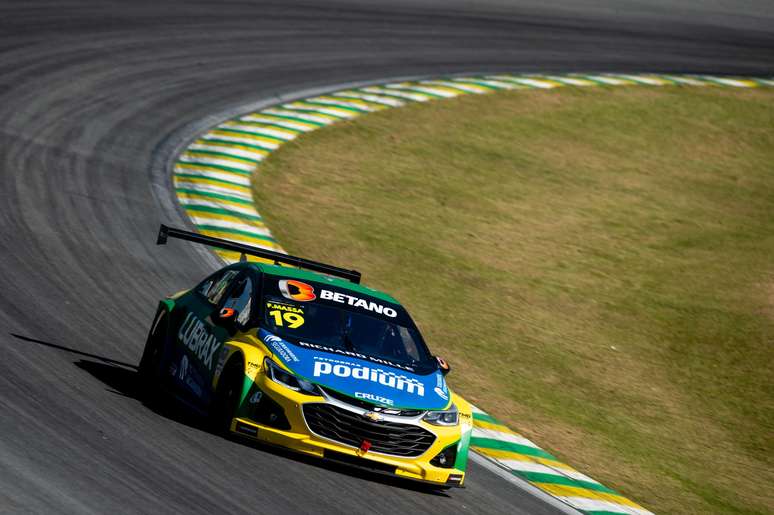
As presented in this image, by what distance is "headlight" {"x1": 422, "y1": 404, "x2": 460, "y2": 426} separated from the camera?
9703mm

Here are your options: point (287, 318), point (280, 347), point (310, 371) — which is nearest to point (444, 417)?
point (310, 371)

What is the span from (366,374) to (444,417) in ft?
2.36

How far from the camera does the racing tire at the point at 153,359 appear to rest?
1120 cm

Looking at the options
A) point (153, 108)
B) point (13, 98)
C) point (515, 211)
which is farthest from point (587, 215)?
point (13, 98)

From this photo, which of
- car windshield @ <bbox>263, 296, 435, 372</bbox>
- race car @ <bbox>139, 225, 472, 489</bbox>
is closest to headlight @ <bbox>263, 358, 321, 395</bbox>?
race car @ <bbox>139, 225, 472, 489</bbox>

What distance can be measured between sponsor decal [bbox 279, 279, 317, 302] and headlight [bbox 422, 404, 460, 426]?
1.59 meters

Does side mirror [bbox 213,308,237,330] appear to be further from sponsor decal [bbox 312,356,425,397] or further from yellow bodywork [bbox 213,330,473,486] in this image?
sponsor decal [bbox 312,356,425,397]

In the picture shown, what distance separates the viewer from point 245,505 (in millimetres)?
8398

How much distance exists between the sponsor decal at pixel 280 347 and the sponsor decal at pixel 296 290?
68 cm

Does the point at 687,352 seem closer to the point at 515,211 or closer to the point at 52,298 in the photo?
the point at 515,211

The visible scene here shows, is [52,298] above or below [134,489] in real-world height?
above

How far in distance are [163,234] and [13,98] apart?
1238 centimetres

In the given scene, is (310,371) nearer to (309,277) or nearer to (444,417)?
(444,417)

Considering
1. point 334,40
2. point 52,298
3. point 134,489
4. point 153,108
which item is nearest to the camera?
point 134,489
